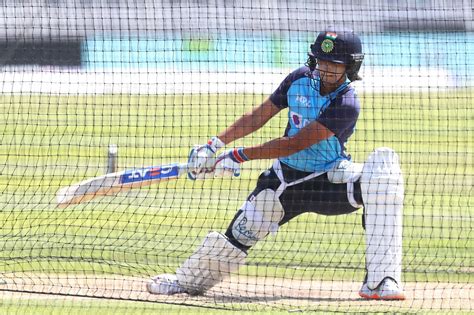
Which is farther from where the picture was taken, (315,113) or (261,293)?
(261,293)

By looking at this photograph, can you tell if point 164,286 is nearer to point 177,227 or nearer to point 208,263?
point 208,263

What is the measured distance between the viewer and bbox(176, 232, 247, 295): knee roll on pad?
22.8 ft

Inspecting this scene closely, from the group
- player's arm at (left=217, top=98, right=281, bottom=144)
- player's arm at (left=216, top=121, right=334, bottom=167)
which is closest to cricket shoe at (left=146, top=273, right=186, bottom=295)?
player's arm at (left=216, top=121, right=334, bottom=167)

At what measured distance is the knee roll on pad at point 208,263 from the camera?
696cm

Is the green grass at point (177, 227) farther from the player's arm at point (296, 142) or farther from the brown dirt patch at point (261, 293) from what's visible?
the player's arm at point (296, 142)

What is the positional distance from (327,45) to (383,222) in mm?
1229

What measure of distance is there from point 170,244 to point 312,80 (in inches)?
95.7

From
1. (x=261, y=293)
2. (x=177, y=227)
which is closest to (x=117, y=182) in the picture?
(x=261, y=293)

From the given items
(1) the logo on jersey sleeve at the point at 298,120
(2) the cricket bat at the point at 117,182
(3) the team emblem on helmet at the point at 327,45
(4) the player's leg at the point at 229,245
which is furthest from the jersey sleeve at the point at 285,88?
(2) the cricket bat at the point at 117,182

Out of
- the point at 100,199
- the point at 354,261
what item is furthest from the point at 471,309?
the point at 100,199

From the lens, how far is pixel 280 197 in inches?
275

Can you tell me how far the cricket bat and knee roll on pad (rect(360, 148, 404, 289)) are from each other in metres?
1.51

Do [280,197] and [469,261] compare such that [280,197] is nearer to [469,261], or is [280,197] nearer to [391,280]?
[391,280]

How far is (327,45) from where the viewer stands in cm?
679
